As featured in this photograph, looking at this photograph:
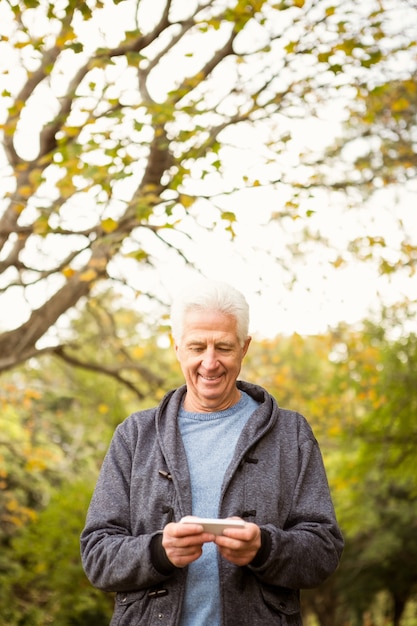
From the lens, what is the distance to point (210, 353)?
2561 mm

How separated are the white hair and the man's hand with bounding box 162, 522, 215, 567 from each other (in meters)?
0.66

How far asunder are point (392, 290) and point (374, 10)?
10.0 feet

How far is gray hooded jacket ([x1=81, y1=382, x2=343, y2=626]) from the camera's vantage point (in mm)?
2330

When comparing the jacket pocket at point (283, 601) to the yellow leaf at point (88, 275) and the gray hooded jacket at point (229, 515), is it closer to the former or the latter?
the gray hooded jacket at point (229, 515)

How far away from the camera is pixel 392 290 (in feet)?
28.1

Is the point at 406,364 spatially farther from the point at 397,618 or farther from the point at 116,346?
the point at 397,618

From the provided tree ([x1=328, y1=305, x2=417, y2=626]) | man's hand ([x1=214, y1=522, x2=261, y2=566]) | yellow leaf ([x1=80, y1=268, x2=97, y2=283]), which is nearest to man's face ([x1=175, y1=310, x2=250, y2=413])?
man's hand ([x1=214, y1=522, x2=261, y2=566])

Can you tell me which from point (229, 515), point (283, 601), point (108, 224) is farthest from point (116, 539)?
point (108, 224)

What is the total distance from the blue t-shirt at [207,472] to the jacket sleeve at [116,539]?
0.43 ft

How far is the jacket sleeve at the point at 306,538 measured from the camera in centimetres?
231

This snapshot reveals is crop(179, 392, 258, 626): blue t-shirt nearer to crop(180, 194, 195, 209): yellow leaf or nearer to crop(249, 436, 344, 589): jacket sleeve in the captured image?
crop(249, 436, 344, 589): jacket sleeve

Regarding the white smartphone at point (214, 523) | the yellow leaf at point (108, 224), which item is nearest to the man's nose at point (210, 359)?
the white smartphone at point (214, 523)

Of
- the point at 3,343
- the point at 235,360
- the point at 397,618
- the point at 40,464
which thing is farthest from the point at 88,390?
the point at 397,618

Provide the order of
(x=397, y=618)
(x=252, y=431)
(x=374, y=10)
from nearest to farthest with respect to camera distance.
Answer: (x=252, y=431) → (x=374, y=10) → (x=397, y=618)
